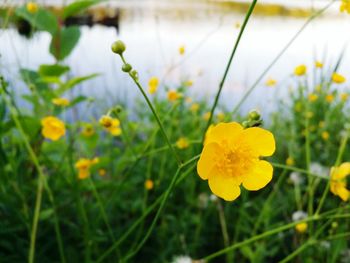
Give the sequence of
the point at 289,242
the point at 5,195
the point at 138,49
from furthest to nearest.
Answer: the point at 138,49 < the point at 289,242 < the point at 5,195

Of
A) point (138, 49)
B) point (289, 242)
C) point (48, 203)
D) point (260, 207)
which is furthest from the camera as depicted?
point (138, 49)

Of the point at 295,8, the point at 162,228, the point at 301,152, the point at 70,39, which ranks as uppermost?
the point at 70,39

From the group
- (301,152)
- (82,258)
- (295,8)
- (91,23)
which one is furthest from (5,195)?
(295,8)

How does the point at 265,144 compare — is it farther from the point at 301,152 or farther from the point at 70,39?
the point at 301,152

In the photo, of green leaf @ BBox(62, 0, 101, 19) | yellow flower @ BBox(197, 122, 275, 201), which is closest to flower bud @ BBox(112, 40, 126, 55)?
yellow flower @ BBox(197, 122, 275, 201)

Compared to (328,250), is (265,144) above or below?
above

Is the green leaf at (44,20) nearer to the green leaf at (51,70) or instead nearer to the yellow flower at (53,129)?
the green leaf at (51,70)

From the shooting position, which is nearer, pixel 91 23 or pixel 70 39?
pixel 70 39
